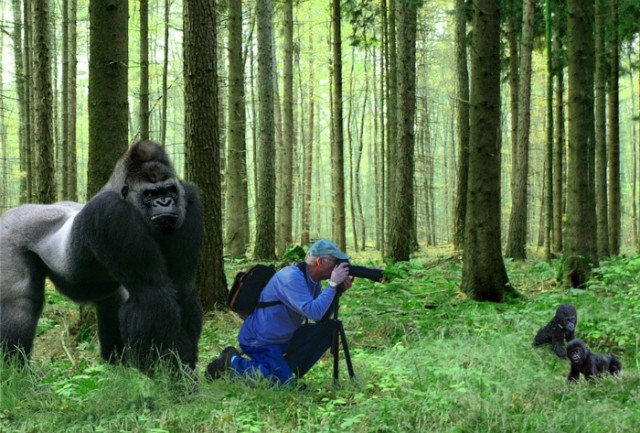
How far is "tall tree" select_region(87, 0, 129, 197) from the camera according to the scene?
6.06 meters

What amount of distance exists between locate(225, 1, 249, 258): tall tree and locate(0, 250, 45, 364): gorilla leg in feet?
27.7

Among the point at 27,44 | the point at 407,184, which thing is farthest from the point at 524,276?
the point at 27,44

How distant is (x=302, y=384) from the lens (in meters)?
4.15

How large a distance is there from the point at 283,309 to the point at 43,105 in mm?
6912

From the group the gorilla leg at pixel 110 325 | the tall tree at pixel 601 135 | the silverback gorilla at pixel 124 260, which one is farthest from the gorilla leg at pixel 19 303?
the tall tree at pixel 601 135

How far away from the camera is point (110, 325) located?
Answer: 493cm

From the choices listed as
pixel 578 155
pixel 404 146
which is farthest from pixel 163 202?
pixel 404 146

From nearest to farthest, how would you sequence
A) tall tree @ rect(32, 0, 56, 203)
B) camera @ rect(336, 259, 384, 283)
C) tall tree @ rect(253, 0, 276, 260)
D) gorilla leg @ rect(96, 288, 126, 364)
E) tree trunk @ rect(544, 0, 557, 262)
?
1. camera @ rect(336, 259, 384, 283)
2. gorilla leg @ rect(96, 288, 126, 364)
3. tall tree @ rect(32, 0, 56, 203)
4. tree trunk @ rect(544, 0, 557, 262)
5. tall tree @ rect(253, 0, 276, 260)

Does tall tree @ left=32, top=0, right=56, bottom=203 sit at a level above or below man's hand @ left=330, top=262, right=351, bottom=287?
above

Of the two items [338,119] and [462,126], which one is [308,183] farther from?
[338,119]

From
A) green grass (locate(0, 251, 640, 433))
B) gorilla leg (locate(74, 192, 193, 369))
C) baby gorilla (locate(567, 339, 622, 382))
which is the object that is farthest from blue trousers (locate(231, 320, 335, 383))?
baby gorilla (locate(567, 339, 622, 382))

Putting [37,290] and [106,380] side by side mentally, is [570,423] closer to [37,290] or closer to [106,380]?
[106,380]

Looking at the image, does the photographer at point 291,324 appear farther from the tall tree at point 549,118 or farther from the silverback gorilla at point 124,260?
the tall tree at point 549,118

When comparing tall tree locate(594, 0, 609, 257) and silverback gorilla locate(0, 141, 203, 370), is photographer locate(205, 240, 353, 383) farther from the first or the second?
tall tree locate(594, 0, 609, 257)
